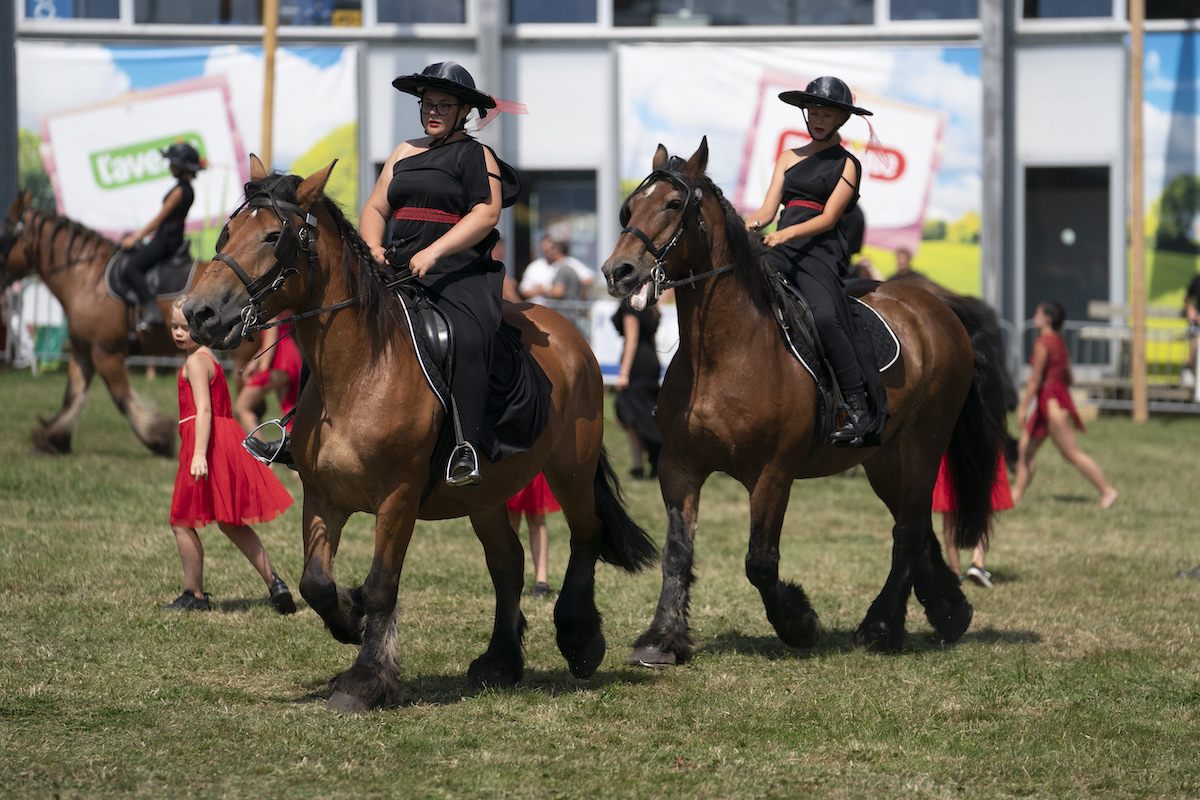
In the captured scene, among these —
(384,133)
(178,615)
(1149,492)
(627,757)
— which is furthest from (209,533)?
(384,133)

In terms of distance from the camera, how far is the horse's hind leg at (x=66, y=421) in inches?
521

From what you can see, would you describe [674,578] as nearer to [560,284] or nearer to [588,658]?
[588,658]

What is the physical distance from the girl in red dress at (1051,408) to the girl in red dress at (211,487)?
302 inches

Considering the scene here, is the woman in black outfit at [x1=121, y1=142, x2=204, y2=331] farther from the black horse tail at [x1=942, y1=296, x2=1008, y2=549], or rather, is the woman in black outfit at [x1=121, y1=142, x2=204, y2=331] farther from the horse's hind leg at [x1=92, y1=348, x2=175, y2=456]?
the black horse tail at [x1=942, y1=296, x2=1008, y2=549]

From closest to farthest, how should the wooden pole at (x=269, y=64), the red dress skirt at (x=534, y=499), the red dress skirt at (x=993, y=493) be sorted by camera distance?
the red dress skirt at (x=534, y=499) → the red dress skirt at (x=993, y=493) → the wooden pole at (x=269, y=64)

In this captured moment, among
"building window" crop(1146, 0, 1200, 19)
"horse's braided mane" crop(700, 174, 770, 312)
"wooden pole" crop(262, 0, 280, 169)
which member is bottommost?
"horse's braided mane" crop(700, 174, 770, 312)

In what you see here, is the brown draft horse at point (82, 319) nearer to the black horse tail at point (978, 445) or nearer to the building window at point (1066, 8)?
the black horse tail at point (978, 445)

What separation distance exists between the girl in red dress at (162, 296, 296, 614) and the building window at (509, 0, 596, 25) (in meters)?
14.6

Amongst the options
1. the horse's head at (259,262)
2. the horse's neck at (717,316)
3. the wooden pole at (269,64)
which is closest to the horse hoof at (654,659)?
the horse's neck at (717,316)

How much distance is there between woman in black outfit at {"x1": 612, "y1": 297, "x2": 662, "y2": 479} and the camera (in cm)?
1377

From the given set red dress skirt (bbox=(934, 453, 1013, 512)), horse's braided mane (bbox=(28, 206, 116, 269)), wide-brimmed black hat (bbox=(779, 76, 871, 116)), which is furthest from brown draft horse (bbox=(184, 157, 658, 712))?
horse's braided mane (bbox=(28, 206, 116, 269))

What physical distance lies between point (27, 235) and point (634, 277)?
994 centimetres

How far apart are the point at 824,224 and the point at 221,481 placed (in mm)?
3637

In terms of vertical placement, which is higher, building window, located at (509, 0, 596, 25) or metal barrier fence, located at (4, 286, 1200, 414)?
building window, located at (509, 0, 596, 25)
